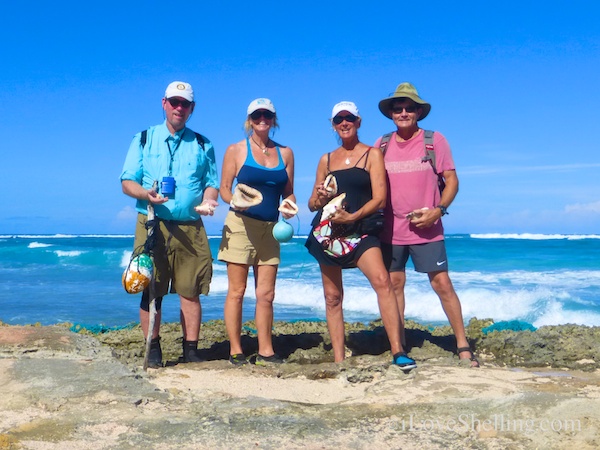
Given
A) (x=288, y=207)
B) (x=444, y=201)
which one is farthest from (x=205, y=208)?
(x=444, y=201)

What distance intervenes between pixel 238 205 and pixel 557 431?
2575 mm

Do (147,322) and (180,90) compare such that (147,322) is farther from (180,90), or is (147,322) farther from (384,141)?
(384,141)

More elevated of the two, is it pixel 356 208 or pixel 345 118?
pixel 345 118

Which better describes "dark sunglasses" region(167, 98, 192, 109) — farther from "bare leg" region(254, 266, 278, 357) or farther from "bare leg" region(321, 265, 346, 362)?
"bare leg" region(321, 265, 346, 362)

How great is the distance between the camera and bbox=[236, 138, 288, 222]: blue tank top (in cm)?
464

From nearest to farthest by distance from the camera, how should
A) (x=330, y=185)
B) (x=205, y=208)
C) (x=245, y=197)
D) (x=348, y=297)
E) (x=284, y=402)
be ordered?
1. (x=284, y=402)
2. (x=330, y=185)
3. (x=205, y=208)
4. (x=245, y=197)
5. (x=348, y=297)

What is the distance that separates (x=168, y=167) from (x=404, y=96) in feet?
5.93

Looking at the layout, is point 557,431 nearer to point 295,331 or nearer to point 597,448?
point 597,448

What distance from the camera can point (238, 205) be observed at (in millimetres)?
4586

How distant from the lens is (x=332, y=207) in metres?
4.32

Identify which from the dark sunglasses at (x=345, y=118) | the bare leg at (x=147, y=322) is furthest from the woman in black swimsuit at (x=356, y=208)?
the bare leg at (x=147, y=322)

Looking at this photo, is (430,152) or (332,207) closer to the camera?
(332,207)

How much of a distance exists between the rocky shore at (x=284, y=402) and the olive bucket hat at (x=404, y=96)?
1894mm

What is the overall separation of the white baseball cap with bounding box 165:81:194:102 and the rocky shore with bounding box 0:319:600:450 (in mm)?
1926
